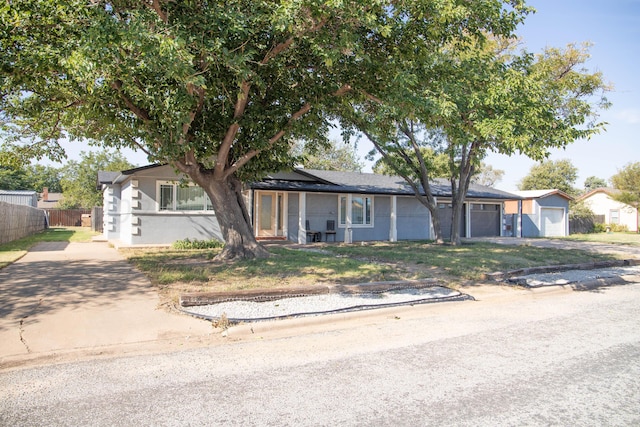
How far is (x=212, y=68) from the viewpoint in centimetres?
881

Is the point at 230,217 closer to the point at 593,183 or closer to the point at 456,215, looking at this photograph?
the point at 456,215

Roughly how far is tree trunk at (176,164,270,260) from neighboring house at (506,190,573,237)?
2140 centimetres

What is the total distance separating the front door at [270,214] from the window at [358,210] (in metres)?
3.11

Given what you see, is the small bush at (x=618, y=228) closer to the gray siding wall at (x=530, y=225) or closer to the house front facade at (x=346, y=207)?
the gray siding wall at (x=530, y=225)

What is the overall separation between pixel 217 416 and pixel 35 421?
1405 mm

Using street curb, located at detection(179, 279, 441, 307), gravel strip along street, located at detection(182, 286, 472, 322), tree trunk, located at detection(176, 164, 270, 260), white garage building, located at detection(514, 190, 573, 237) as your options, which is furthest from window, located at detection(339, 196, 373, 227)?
white garage building, located at detection(514, 190, 573, 237)

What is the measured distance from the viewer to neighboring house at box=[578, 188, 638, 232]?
127ft

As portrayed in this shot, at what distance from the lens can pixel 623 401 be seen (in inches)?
142

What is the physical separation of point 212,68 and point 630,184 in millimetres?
35009

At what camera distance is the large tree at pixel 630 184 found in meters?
31.5

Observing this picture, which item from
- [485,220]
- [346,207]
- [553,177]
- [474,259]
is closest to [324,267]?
[474,259]

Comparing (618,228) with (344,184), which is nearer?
(344,184)

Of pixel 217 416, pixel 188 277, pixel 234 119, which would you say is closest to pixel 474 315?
pixel 217 416

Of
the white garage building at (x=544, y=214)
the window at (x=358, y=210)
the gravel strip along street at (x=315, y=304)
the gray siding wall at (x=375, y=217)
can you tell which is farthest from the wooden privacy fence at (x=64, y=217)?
the gravel strip along street at (x=315, y=304)
